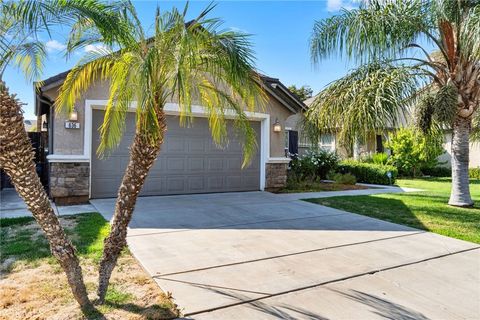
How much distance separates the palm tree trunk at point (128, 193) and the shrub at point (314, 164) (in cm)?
1136

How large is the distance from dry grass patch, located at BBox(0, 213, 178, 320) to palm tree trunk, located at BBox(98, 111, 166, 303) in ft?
1.12

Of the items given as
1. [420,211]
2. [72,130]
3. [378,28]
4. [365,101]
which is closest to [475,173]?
[420,211]

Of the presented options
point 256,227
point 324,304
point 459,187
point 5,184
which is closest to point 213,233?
point 256,227

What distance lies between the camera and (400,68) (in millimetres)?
8633

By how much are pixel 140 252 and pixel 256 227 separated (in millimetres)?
2483

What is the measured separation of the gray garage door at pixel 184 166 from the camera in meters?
9.58

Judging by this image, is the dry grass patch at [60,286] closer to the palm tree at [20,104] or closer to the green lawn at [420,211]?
the palm tree at [20,104]

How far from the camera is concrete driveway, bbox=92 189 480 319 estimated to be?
361cm

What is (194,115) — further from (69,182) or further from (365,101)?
(365,101)

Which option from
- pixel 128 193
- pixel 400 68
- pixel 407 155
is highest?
pixel 400 68

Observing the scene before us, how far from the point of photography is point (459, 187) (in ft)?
31.7

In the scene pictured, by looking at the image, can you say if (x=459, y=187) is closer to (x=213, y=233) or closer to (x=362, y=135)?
(x=362, y=135)

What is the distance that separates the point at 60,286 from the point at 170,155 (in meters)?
6.67

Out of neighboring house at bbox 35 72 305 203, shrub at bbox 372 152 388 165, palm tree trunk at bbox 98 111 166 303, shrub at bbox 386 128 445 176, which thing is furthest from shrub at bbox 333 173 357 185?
palm tree trunk at bbox 98 111 166 303
